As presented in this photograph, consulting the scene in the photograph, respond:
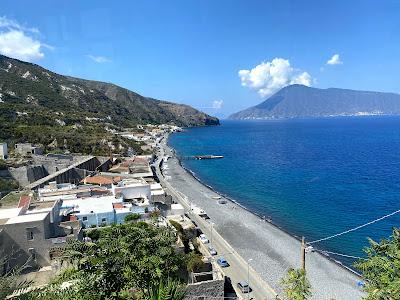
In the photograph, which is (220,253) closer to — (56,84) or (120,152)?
(120,152)

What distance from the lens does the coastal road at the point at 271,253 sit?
2392 centimetres

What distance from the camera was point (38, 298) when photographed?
5.82 metres

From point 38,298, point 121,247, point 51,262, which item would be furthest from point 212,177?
point 38,298

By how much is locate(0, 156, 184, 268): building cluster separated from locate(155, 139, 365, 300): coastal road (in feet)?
21.5

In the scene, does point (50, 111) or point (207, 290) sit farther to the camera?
point (50, 111)

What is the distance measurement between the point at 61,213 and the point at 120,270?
1533 centimetres

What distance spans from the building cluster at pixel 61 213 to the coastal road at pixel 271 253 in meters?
6.56

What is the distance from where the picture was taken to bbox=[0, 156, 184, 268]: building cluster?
60.0ft

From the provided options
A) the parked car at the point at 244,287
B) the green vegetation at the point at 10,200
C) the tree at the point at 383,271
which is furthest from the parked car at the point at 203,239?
the tree at the point at 383,271

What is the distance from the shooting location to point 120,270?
10.1 metres

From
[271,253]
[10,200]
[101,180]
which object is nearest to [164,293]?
[271,253]

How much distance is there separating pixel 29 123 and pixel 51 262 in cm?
5906

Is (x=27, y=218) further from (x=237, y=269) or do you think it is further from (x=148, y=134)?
(x=148, y=134)

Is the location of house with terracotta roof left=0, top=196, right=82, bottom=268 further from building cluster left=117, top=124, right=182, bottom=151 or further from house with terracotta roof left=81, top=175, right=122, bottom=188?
building cluster left=117, top=124, right=182, bottom=151
